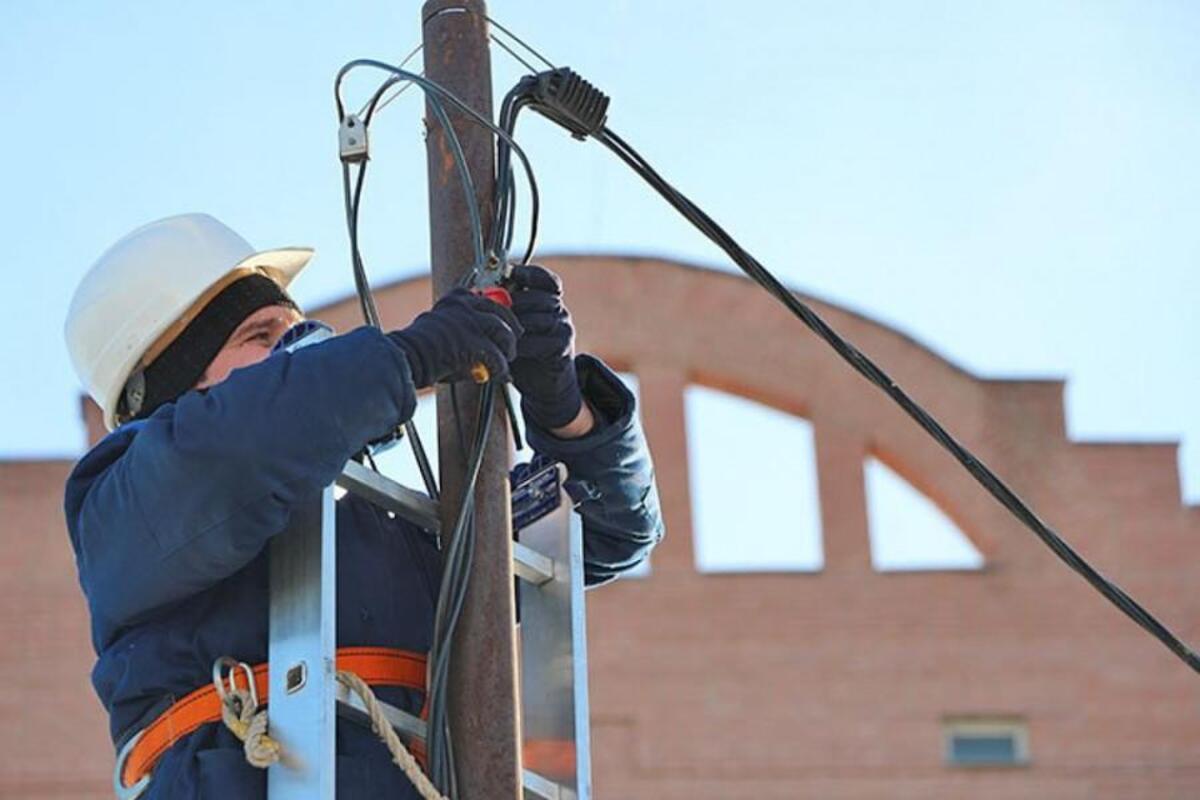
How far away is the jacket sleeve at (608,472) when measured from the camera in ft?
21.2

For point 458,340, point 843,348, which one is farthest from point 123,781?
point 843,348

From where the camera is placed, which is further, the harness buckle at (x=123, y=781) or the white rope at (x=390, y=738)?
the harness buckle at (x=123, y=781)

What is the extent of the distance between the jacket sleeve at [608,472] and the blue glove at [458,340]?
0.55 m

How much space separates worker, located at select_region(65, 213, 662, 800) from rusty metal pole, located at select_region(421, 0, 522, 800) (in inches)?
6.6

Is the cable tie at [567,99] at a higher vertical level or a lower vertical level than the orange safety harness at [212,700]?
higher

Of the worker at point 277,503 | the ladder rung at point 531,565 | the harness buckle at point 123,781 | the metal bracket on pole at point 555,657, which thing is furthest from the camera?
the ladder rung at point 531,565

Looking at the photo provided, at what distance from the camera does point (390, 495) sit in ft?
20.1

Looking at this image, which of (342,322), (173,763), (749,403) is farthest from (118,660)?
(749,403)

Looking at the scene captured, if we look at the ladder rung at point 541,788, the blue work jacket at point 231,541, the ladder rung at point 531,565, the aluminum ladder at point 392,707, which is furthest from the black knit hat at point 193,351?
the ladder rung at point 541,788

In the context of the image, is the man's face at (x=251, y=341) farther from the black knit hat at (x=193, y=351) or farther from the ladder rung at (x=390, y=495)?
the ladder rung at (x=390, y=495)

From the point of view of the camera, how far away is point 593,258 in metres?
23.0

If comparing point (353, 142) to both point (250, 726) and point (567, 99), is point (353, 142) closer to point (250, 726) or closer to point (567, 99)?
point (567, 99)

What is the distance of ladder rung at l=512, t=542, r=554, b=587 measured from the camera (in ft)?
20.7

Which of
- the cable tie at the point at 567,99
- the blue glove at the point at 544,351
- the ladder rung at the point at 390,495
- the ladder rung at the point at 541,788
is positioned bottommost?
the ladder rung at the point at 541,788
